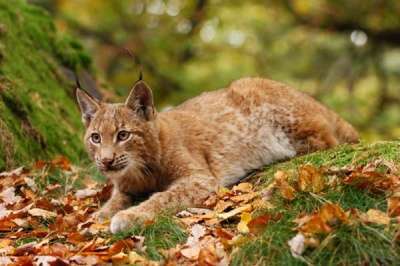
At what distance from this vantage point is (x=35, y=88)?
796cm

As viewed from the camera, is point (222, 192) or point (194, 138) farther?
point (194, 138)

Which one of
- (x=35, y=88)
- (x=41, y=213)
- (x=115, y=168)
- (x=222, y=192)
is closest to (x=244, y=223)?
(x=222, y=192)

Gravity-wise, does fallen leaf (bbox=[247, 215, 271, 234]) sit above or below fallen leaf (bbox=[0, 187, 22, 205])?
above

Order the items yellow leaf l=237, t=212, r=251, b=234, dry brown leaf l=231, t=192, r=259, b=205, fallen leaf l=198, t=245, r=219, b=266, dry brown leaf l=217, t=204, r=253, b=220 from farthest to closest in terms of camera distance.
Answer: dry brown leaf l=231, t=192, r=259, b=205 → dry brown leaf l=217, t=204, r=253, b=220 → yellow leaf l=237, t=212, r=251, b=234 → fallen leaf l=198, t=245, r=219, b=266

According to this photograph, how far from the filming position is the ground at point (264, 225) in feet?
12.6

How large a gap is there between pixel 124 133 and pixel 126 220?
0.88m

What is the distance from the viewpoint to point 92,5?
56.6ft

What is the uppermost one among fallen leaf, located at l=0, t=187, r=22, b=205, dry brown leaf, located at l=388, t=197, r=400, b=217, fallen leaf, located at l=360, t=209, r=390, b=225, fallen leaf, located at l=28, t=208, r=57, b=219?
dry brown leaf, located at l=388, t=197, r=400, b=217

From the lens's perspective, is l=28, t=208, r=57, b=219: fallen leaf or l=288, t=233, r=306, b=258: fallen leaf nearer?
l=288, t=233, r=306, b=258: fallen leaf

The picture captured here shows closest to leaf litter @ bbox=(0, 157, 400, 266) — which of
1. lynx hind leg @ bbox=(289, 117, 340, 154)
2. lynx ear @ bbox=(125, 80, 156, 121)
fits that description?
lynx ear @ bbox=(125, 80, 156, 121)

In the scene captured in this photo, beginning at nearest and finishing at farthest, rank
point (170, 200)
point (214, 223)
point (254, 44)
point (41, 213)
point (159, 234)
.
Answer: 1. point (159, 234)
2. point (214, 223)
3. point (170, 200)
4. point (41, 213)
5. point (254, 44)

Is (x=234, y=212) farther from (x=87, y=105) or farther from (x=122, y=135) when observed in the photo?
(x=87, y=105)

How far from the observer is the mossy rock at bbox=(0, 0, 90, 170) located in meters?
6.95

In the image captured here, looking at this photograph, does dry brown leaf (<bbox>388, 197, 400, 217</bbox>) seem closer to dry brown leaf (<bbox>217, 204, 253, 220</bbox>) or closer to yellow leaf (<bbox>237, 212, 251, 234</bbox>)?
yellow leaf (<bbox>237, 212, 251, 234</bbox>)
